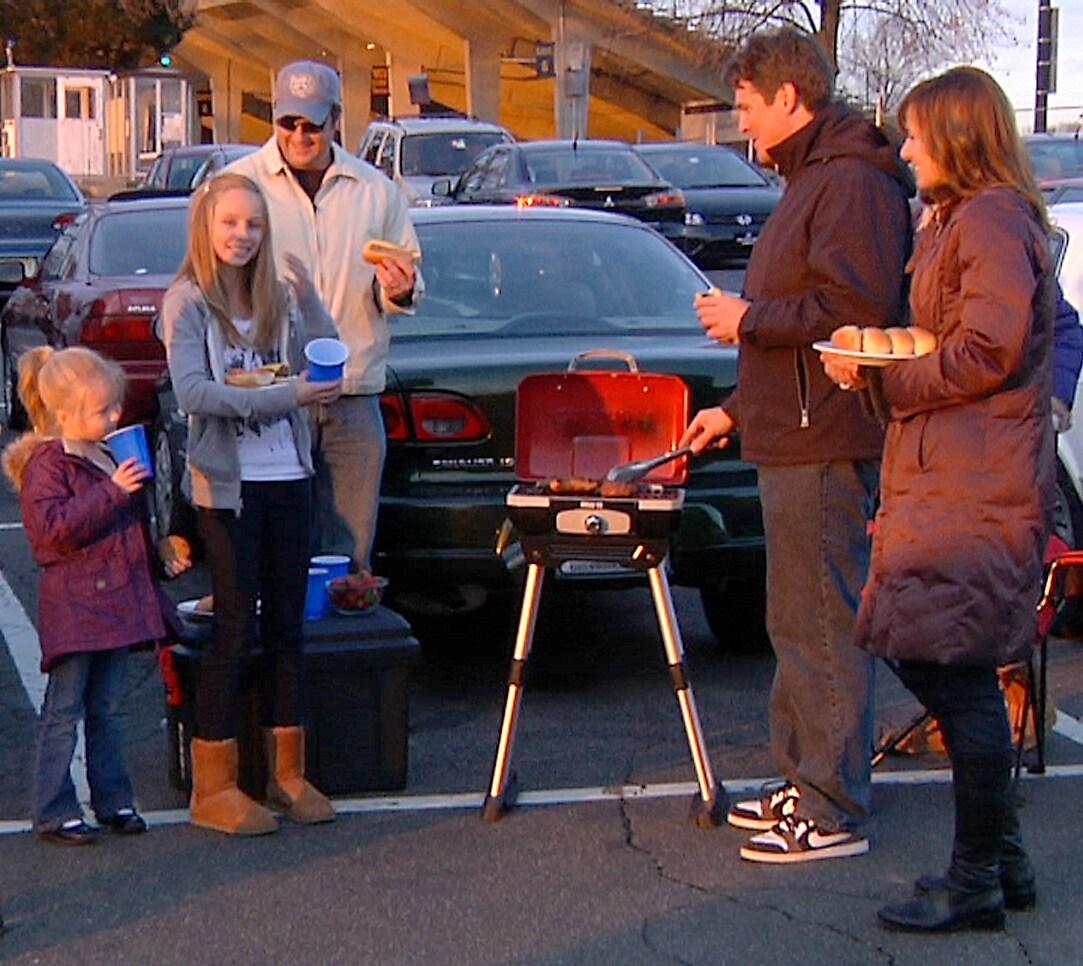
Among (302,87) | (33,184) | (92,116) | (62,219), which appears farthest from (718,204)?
→ (92,116)

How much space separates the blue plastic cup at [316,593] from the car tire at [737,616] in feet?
6.21

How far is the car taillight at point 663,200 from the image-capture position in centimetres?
2205

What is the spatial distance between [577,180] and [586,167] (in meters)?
0.49

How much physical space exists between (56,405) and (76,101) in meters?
37.4

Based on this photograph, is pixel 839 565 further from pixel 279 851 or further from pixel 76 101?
pixel 76 101

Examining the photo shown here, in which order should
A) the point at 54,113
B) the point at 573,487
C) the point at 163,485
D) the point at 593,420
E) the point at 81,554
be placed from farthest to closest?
the point at 54,113 → the point at 163,485 → the point at 593,420 → the point at 573,487 → the point at 81,554

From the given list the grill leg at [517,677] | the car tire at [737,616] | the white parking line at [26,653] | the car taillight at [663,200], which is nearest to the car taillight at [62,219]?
the car taillight at [663,200]

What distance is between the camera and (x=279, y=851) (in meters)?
5.25

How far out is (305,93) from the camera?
6.07 meters

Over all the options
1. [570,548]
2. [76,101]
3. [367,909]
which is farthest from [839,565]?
[76,101]

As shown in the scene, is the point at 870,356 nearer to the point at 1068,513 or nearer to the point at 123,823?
the point at 123,823

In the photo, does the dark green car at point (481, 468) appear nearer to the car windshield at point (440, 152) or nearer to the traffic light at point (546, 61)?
the car windshield at point (440, 152)

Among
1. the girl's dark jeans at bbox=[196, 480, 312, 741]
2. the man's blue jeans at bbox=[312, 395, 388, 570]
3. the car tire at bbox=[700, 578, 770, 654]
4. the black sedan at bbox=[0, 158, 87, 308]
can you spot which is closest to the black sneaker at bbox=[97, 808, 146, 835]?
the girl's dark jeans at bbox=[196, 480, 312, 741]

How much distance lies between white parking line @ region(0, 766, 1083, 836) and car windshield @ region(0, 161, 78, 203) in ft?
53.2
